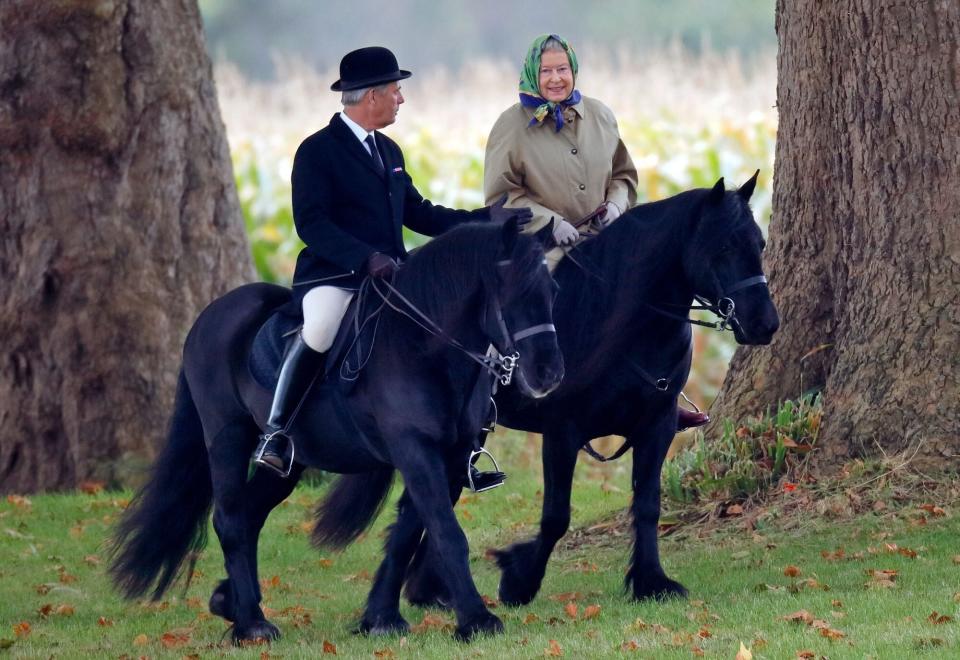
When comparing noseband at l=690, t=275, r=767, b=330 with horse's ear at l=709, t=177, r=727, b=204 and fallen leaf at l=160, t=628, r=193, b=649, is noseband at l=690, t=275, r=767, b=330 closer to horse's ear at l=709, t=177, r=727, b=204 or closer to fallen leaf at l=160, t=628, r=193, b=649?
horse's ear at l=709, t=177, r=727, b=204

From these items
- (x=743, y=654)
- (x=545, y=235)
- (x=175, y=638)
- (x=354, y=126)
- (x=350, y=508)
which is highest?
(x=354, y=126)

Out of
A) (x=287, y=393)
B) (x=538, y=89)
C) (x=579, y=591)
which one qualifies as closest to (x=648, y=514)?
(x=579, y=591)

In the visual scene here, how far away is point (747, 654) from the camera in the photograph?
18.7 feet

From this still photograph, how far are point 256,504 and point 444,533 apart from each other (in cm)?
160

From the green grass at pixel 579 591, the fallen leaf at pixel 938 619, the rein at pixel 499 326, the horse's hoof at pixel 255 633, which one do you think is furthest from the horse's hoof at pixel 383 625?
the fallen leaf at pixel 938 619

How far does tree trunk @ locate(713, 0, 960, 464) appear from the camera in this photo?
864 centimetres

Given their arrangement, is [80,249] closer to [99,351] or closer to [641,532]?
[99,351]

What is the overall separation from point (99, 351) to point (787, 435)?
586cm

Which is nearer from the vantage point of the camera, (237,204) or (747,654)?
(747,654)

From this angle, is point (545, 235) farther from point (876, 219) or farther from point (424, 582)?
point (876, 219)

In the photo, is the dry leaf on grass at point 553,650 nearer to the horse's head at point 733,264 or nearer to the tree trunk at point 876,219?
the horse's head at point 733,264

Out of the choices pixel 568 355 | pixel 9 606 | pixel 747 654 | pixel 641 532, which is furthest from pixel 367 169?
pixel 9 606

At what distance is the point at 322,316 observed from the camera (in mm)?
7055

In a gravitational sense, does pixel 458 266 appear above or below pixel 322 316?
above
